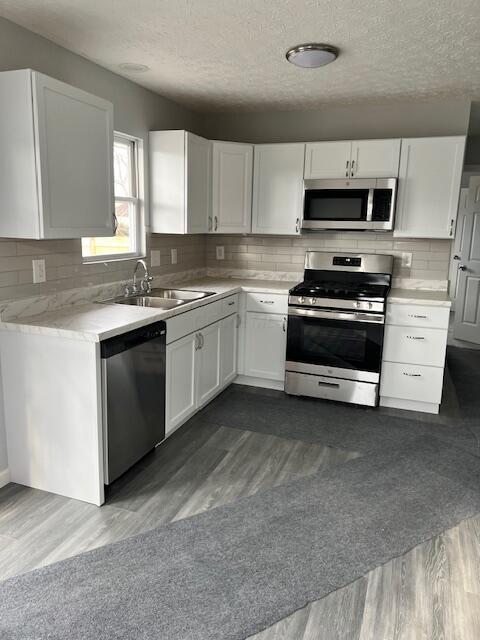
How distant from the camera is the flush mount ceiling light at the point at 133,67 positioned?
302 centimetres

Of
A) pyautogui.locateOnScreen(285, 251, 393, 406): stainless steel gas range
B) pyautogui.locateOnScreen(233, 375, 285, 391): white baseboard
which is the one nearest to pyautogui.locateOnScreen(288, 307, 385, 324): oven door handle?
pyautogui.locateOnScreen(285, 251, 393, 406): stainless steel gas range

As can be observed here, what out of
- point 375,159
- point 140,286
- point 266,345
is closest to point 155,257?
point 140,286

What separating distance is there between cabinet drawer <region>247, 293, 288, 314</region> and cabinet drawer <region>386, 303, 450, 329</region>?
841mm

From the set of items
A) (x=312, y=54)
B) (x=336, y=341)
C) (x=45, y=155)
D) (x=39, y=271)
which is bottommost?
(x=336, y=341)

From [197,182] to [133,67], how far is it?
100 cm

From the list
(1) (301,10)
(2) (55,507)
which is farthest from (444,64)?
(2) (55,507)

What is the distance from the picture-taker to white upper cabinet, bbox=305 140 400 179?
12.5ft

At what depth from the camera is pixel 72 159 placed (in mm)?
2428

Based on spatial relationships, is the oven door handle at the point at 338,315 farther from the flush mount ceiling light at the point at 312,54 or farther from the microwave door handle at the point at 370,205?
the flush mount ceiling light at the point at 312,54

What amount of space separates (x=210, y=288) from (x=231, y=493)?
1785 mm

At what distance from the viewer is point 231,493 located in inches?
99.7

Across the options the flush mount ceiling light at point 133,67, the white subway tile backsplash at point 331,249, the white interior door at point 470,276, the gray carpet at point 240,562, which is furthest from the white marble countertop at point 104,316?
the white interior door at point 470,276

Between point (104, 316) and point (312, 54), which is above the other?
point (312, 54)

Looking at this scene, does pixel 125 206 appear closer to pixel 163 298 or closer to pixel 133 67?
pixel 163 298
